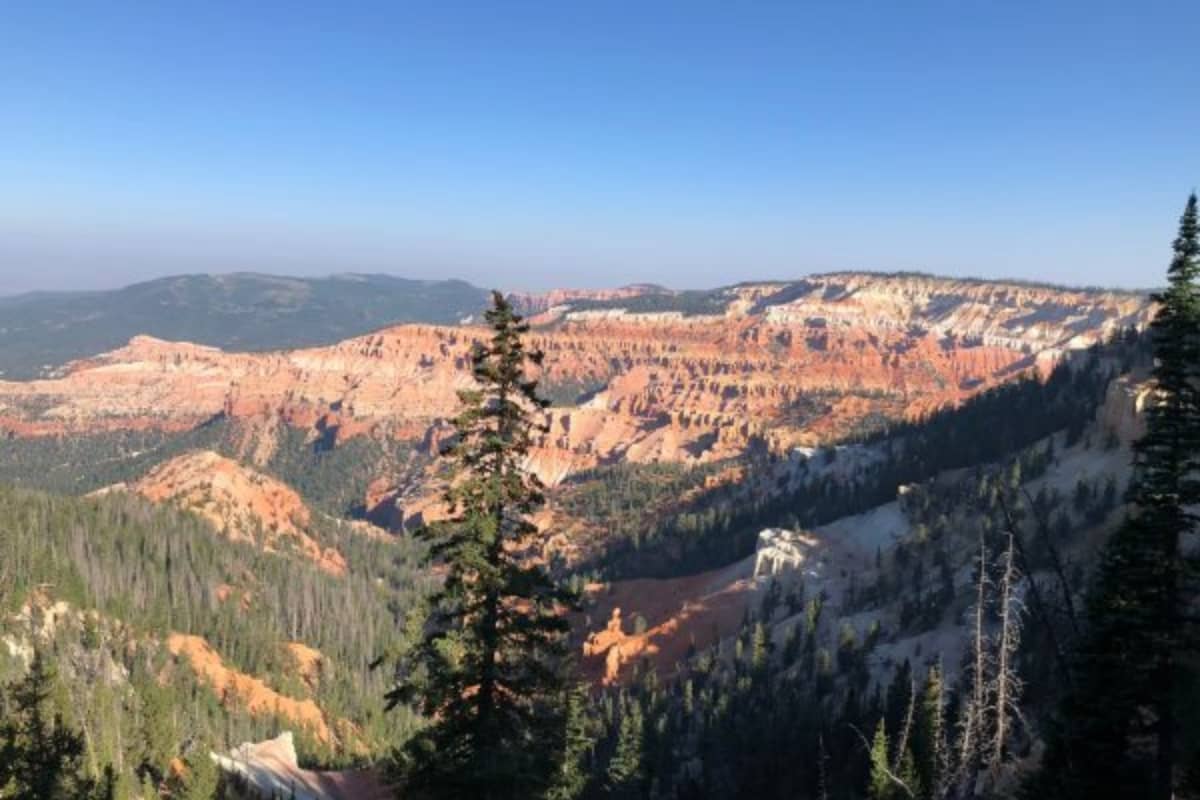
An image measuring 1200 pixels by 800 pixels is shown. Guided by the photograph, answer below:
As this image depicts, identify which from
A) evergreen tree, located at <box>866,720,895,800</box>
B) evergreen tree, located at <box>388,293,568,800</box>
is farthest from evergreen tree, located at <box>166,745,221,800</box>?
evergreen tree, located at <box>388,293,568,800</box>

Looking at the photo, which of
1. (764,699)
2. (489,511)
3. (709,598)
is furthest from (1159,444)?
(709,598)

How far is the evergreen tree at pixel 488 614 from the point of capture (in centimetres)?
1681

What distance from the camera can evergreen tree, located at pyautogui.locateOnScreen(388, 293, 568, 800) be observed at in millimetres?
16812

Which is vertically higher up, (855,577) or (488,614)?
(488,614)

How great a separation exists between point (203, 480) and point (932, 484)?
125m

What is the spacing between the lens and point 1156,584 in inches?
851

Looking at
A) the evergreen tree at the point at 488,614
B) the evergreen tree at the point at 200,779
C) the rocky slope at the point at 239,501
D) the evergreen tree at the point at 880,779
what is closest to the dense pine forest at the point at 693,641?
the evergreen tree at the point at 488,614

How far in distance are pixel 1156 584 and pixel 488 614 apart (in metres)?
16.8

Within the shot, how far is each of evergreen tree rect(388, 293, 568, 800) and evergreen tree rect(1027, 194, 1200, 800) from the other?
578 inches

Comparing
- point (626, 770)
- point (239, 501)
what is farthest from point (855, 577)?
point (239, 501)

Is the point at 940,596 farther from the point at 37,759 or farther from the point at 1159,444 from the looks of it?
the point at 37,759

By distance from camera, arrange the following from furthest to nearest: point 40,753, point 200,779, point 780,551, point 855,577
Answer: point 780,551
point 855,577
point 40,753
point 200,779

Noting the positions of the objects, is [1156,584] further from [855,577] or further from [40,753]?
[855,577]

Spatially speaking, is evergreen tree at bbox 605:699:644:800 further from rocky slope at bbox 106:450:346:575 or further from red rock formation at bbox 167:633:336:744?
rocky slope at bbox 106:450:346:575
